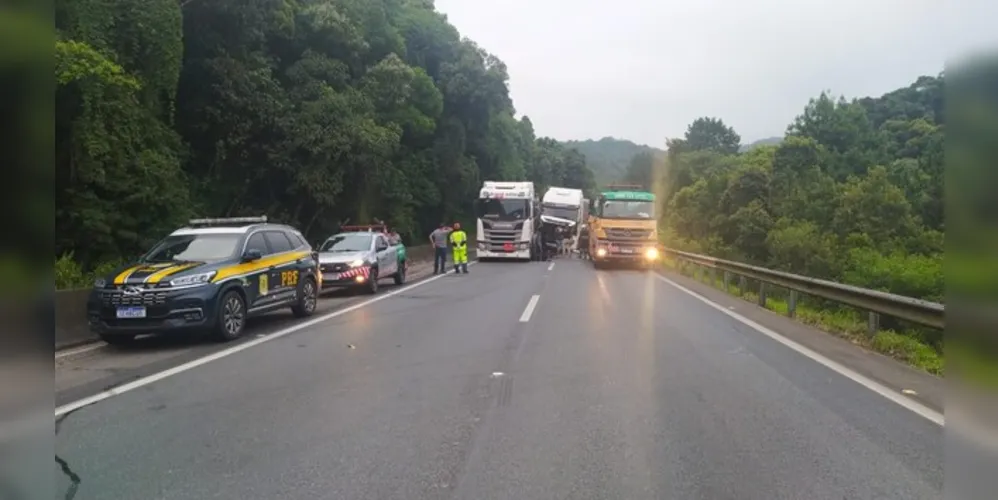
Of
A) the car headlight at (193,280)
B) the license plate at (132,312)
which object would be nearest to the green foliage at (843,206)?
the car headlight at (193,280)

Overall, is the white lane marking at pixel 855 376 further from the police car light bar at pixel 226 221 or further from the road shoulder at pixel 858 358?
the police car light bar at pixel 226 221

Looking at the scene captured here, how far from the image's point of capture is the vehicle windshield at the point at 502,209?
119 feet

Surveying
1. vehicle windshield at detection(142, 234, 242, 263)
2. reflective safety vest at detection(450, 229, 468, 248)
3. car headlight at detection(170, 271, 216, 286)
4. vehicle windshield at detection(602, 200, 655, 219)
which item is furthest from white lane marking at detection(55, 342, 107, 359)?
vehicle windshield at detection(602, 200, 655, 219)

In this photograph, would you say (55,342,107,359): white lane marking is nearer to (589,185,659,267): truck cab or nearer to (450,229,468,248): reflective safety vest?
(450,229,468,248): reflective safety vest

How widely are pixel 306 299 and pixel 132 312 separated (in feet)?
14.9

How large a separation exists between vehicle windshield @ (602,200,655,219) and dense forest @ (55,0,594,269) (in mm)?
9095

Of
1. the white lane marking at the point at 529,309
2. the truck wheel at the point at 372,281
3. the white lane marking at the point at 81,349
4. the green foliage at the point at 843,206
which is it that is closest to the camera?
the white lane marking at the point at 81,349

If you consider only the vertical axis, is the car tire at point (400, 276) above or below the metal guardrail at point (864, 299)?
below

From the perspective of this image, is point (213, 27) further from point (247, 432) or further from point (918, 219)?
point (918, 219)

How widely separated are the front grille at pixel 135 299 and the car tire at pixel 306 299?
391 cm

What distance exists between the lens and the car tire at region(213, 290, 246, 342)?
38.7 ft

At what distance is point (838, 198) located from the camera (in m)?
40.5

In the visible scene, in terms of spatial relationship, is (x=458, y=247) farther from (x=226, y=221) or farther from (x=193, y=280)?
(x=193, y=280)

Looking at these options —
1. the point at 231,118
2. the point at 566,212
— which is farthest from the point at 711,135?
the point at 231,118
